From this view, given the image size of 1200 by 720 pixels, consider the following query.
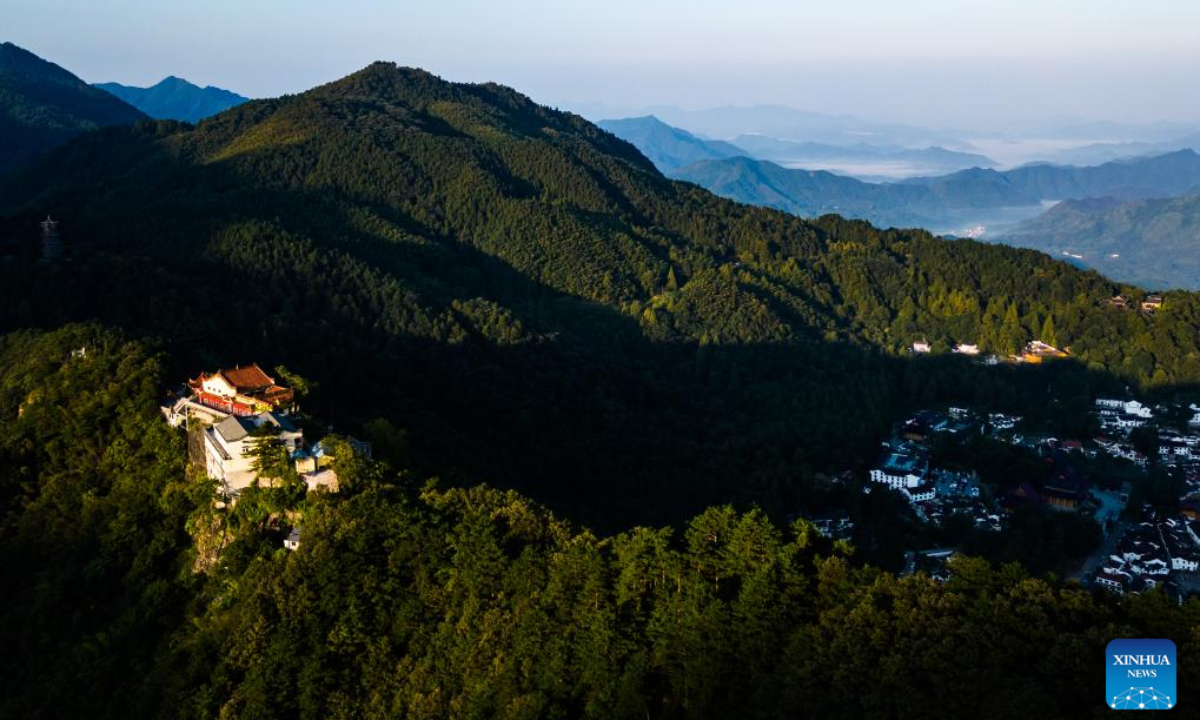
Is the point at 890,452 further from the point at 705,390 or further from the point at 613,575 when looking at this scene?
the point at 613,575

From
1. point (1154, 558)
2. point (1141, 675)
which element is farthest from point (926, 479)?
point (1141, 675)

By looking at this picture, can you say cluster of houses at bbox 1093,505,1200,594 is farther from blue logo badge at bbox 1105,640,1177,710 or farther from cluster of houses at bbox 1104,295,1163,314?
cluster of houses at bbox 1104,295,1163,314

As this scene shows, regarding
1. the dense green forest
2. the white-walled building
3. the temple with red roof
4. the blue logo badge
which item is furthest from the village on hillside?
the temple with red roof

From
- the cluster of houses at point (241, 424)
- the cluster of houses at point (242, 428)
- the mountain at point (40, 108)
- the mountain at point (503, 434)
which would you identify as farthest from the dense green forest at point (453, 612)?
A: the mountain at point (40, 108)

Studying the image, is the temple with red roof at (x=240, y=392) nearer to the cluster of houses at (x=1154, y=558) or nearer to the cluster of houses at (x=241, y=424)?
the cluster of houses at (x=241, y=424)

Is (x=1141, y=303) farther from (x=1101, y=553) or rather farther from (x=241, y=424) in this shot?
(x=241, y=424)
